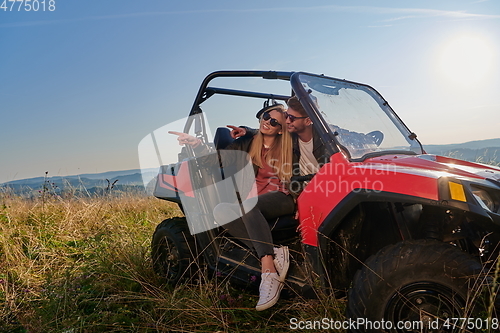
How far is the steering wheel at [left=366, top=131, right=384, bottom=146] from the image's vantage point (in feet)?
9.47

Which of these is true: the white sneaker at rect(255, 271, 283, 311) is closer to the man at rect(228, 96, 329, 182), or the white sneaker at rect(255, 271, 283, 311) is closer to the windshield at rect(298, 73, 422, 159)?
the man at rect(228, 96, 329, 182)

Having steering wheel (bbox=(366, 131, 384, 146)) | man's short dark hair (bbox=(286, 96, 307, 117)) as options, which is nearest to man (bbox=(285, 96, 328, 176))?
man's short dark hair (bbox=(286, 96, 307, 117))

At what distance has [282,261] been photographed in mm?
2877

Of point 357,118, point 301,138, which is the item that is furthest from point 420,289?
point 301,138

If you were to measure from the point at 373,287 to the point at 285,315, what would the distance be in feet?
2.93

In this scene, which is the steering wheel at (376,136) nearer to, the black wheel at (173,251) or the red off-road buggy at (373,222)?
the red off-road buggy at (373,222)

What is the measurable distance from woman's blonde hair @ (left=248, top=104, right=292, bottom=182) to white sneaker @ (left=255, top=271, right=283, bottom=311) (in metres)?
0.80

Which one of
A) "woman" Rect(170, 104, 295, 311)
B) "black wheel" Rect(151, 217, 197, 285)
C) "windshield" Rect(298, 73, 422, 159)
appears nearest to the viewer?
"windshield" Rect(298, 73, 422, 159)

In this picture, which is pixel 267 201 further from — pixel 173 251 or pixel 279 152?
pixel 173 251

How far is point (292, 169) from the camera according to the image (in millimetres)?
3262

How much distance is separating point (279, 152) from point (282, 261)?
0.91 metres

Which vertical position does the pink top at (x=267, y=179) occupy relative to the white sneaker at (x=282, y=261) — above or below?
above

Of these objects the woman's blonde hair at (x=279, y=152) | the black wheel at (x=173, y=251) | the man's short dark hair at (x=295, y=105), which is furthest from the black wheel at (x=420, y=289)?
the black wheel at (x=173, y=251)

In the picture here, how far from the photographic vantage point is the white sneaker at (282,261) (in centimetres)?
285
